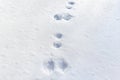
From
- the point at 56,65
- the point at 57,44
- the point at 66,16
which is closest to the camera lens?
the point at 56,65

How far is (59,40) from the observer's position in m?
2.60

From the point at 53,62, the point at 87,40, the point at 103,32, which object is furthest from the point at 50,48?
the point at 103,32

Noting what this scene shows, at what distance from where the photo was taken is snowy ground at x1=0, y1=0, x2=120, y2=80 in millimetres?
2365

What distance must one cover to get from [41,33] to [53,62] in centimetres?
34

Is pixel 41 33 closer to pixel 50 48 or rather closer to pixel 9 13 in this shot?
pixel 50 48

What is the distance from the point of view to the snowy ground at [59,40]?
2.37 m

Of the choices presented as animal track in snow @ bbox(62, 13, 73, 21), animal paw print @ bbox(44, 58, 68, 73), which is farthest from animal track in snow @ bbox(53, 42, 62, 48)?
animal track in snow @ bbox(62, 13, 73, 21)

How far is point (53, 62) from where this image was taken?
2.43 m

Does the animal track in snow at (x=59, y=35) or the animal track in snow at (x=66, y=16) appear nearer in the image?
the animal track in snow at (x=59, y=35)

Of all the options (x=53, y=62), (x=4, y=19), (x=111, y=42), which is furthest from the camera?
(x=4, y=19)

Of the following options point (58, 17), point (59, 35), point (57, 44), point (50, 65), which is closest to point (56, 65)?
point (50, 65)

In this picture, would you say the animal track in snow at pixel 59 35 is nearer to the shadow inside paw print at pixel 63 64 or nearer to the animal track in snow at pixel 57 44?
the animal track in snow at pixel 57 44

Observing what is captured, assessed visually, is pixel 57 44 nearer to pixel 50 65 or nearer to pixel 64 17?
pixel 50 65

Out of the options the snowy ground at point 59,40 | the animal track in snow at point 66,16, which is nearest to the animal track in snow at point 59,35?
the snowy ground at point 59,40
